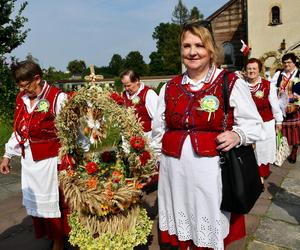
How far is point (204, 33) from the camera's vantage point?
2.36 meters

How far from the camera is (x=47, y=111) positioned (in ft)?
10.3

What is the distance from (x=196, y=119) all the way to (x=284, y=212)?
8.79ft

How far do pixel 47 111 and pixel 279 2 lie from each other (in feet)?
75.0

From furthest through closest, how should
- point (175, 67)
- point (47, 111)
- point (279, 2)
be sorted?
1. point (175, 67)
2. point (279, 2)
3. point (47, 111)

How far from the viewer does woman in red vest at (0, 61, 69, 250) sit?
312cm

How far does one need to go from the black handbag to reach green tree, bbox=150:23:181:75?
55341 millimetres

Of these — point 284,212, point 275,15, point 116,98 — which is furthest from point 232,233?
point 275,15

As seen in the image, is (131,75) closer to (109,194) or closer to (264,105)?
(264,105)

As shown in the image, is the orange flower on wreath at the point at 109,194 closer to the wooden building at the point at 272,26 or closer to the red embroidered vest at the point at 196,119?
the red embroidered vest at the point at 196,119

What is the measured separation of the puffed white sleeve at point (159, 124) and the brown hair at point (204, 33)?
1.50ft

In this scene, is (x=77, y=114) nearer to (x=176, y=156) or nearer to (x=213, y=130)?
(x=176, y=156)

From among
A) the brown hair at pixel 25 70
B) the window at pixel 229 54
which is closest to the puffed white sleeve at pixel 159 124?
the brown hair at pixel 25 70

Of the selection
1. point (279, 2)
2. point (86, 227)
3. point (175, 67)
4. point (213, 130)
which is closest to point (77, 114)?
point (86, 227)

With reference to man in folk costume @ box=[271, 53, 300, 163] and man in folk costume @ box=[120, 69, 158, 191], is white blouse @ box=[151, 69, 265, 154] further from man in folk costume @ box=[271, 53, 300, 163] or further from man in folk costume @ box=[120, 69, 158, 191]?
man in folk costume @ box=[271, 53, 300, 163]
